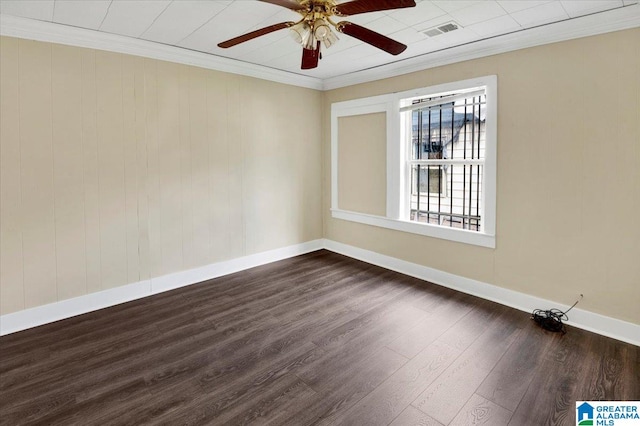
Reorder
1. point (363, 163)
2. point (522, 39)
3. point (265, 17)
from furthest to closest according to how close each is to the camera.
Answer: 1. point (363, 163)
2. point (522, 39)
3. point (265, 17)

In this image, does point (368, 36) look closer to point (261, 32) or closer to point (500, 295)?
point (261, 32)

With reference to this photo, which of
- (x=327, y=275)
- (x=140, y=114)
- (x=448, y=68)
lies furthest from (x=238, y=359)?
(x=448, y=68)

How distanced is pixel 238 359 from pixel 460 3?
124 inches

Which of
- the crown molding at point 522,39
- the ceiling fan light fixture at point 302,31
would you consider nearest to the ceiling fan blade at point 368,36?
the ceiling fan light fixture at point 302,31

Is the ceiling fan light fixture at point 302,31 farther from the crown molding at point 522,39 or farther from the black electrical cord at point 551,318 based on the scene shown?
the black electrical cord at point 551,318

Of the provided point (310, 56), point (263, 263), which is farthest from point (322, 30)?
point (263, 263)

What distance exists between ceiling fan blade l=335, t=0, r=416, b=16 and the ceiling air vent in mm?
1322

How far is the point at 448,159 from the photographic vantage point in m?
3.92

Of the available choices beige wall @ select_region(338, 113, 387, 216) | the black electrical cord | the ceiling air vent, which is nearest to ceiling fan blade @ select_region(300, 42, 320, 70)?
the ceiling air vent

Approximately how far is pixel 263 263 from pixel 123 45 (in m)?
2.98

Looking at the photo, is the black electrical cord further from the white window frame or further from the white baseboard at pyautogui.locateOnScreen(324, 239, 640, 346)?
the white window frame

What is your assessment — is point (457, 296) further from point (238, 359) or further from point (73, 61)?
point (73, 61)

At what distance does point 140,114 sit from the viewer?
3527mm

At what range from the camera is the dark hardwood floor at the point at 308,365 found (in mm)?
1987
